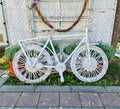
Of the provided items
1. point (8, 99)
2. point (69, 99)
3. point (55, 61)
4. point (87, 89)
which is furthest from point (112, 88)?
point (8, 99)

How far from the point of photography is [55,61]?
3352mm

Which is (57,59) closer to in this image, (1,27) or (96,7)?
(96,7)

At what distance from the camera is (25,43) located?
3371 mm

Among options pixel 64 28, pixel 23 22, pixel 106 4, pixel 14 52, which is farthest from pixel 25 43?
pixel 106 4

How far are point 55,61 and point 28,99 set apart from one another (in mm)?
941

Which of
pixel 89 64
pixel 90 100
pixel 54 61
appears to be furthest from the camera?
pixel 54 61

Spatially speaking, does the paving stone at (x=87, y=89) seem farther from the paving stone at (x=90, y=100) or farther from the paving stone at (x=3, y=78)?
the paving stone at (x=3, y=78)

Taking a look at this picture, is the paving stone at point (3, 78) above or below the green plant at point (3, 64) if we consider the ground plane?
below

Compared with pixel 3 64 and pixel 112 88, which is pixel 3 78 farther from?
pixel 112 88

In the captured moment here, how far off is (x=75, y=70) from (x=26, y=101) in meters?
1.14

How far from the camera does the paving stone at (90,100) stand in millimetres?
2734

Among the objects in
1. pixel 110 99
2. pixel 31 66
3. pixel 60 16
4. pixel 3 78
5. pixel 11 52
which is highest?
pixel 60 16

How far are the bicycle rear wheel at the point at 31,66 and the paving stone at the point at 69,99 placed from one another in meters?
0.61

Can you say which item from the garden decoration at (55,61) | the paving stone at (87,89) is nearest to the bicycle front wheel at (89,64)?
the garden decoration at (55,61)
